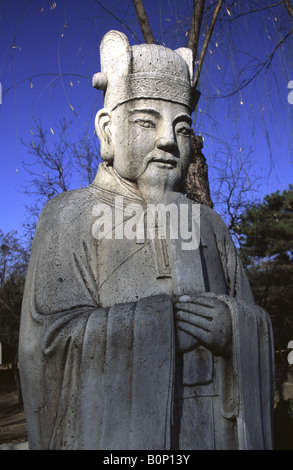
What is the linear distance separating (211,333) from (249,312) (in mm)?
243

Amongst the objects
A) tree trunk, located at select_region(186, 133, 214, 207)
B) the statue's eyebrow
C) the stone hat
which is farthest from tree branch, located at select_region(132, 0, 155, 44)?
the statue's eyebrow

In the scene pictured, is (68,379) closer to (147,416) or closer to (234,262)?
(147,416)

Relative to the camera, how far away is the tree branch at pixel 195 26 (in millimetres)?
6381

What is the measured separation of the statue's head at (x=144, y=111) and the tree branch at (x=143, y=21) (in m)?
3.77

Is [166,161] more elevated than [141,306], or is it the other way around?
[166,161]

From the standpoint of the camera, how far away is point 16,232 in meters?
18.2

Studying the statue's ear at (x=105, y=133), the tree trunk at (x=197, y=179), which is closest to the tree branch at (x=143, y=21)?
the tree trunk at (x=197, y=179)

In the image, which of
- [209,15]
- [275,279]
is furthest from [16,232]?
[209,15]

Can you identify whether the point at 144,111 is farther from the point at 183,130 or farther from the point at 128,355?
the point at 128,355

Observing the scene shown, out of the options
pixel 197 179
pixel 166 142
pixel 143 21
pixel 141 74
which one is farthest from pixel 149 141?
pixel 143 21

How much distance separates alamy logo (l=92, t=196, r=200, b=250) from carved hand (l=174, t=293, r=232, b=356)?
1.26 feet

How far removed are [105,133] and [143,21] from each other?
14.3 ft

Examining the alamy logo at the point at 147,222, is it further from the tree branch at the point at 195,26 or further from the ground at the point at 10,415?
the ground at the point at 10,415

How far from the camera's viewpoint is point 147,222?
101 inches
